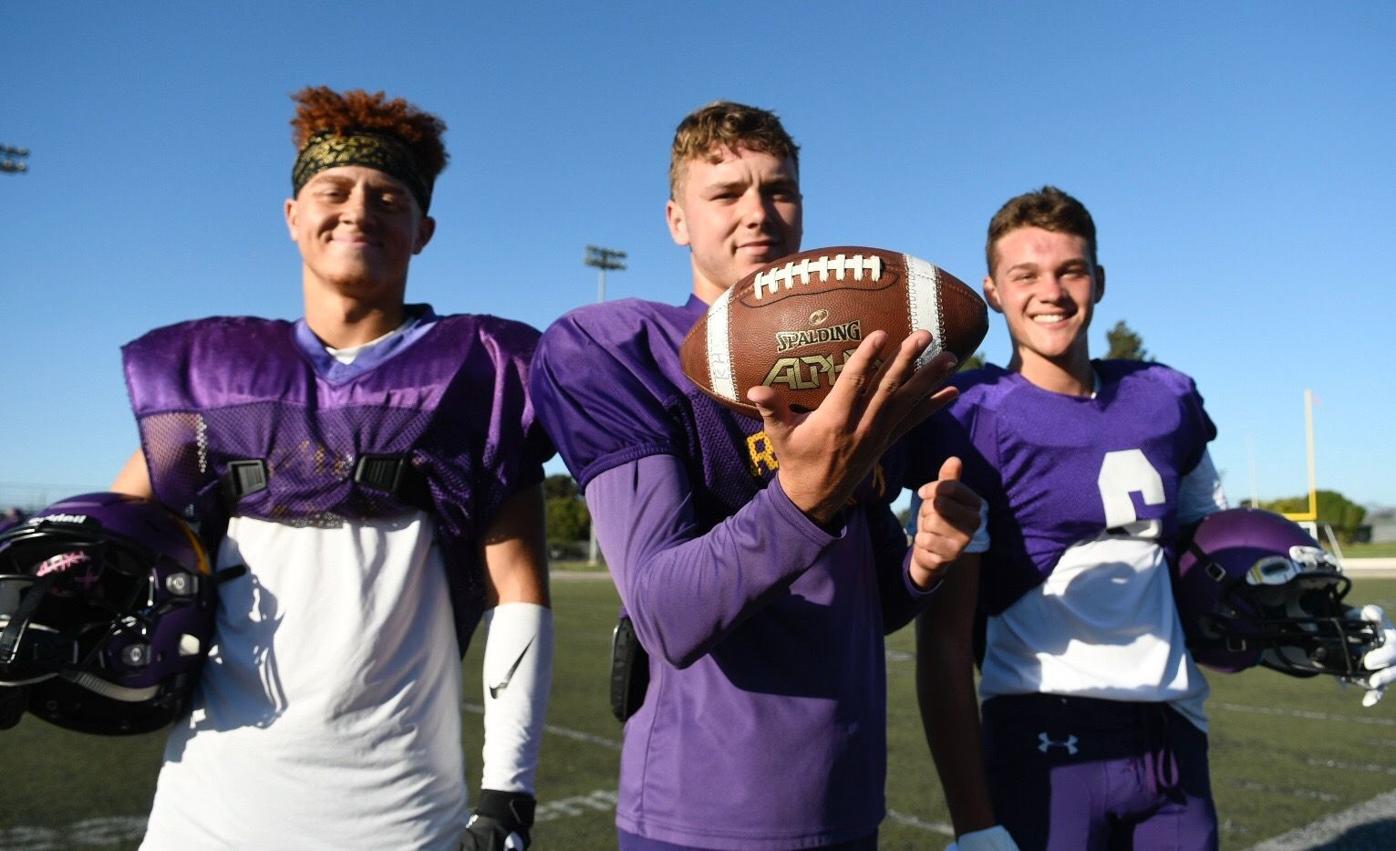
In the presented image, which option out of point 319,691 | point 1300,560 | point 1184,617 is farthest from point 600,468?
point 1300,560

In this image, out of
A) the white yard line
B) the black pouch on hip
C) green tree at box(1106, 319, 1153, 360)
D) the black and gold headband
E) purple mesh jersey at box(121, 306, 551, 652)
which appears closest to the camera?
the black pouch on hip

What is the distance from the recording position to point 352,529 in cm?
184

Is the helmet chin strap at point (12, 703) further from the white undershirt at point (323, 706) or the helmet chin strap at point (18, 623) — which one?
the white undershirt at point (323, 706)

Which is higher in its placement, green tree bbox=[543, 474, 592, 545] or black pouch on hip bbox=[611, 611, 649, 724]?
black pouch on hip bbox=[611, 611, 649, 724]

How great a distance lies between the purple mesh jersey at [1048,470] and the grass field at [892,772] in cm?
205

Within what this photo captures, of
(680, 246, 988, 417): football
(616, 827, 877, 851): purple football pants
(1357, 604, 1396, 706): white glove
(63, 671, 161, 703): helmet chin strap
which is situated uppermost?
(680, 246, 988, 417): football

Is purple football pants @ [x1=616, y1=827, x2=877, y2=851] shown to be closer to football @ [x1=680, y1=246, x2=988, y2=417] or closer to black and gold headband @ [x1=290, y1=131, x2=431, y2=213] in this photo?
football @ [x1=680, y1=246, x2=988, y2=417]

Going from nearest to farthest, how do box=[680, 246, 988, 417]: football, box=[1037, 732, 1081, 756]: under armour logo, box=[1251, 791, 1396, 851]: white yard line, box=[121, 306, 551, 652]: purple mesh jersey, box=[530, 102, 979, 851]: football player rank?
box=[530, 102, 979, 851]: football player → box=[680, 246, 988, 417]: football → box=[121, 306, 551, 652]: purple mesh jersey → box=[1037, 732, 1081, 756]: under armour logo → box=[1251, 791, 1396, 851]: white yard line

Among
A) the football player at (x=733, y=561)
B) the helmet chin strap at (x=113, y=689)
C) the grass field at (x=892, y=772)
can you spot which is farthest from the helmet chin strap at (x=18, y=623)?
the grass field at (x=892, y=772)

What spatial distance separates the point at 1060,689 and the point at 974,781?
0.33 meters

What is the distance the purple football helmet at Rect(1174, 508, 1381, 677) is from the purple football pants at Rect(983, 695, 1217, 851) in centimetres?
22

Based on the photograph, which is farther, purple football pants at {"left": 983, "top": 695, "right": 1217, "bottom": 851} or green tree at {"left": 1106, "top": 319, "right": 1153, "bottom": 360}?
green tree at {"left": 1106, "top": 319, "right": 1153, "bottom": 360}

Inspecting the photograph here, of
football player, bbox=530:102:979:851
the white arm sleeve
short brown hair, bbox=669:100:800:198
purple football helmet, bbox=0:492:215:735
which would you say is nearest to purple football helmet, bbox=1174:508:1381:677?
football player, bbox=530:102:979:851

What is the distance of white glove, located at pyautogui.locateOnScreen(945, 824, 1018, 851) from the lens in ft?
6.18
